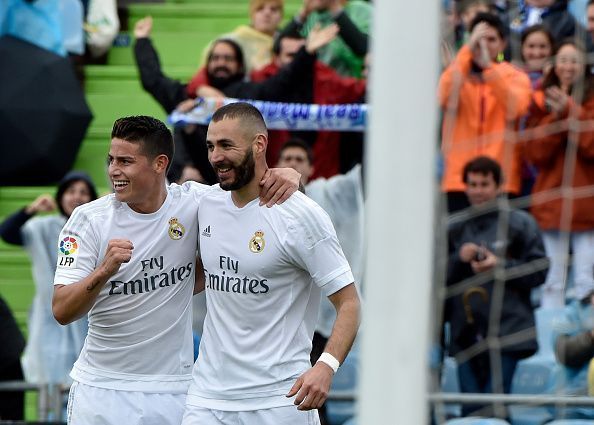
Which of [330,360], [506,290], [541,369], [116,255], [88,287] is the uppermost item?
[116,255]

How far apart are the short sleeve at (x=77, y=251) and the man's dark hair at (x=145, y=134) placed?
0.34 metres

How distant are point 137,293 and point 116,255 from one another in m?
0.49

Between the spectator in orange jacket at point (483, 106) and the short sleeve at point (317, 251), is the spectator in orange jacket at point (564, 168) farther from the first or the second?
the short sleeve at point (317, 251)

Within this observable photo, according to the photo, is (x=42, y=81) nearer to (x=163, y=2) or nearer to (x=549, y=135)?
(x=163, y=2)

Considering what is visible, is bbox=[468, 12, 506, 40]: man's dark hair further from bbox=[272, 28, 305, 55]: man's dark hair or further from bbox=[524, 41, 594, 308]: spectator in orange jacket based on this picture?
bbox=[272, 28, 305, 55]: man's dark hair

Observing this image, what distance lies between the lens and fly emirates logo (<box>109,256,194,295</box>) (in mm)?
5262

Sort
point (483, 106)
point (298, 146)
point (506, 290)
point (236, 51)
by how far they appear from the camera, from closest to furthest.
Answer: point (483, 106)
point (506, 290)
point (298, 146)
point (236, 51)

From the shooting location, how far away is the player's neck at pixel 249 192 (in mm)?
5133

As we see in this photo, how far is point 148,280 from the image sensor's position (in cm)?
528

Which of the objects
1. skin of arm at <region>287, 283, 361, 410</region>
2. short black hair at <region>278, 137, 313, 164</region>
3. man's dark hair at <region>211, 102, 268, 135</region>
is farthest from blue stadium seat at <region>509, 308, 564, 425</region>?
man's dark hair at <region>211, 102, 268, 135</region>

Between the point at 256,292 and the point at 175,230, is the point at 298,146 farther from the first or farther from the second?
the point at 256,292

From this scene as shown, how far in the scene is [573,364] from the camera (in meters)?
6.54

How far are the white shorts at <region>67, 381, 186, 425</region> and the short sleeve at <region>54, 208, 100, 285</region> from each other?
49 cm

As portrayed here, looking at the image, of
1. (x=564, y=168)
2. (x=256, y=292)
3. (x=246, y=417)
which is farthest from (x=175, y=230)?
(x=564, y=168)
